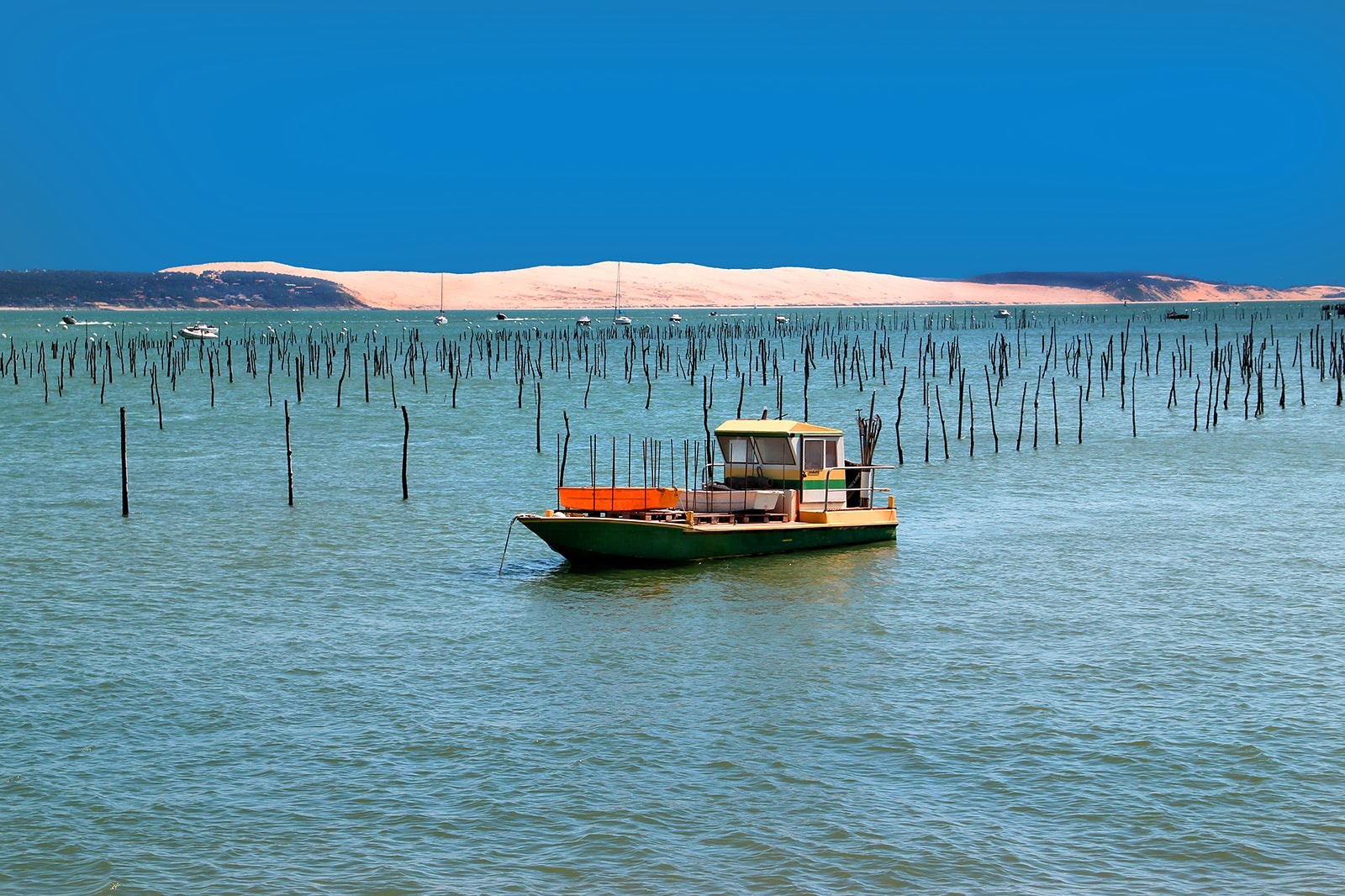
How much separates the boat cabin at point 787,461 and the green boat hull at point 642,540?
1.56m

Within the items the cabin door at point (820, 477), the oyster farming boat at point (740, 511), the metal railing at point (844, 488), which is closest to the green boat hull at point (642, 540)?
the oyster farming boat at point (740, 511)

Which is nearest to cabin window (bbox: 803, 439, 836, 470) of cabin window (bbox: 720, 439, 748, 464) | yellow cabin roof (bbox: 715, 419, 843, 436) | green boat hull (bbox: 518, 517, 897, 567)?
yellow cabin roof (bbox: 715, 419, 843, 436)

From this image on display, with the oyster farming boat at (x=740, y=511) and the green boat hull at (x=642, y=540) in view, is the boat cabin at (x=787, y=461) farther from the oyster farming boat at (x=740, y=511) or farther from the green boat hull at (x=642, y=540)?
the green boat hull at (x=642, y=540)

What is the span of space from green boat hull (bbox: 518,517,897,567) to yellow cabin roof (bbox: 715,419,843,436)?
6.95ft

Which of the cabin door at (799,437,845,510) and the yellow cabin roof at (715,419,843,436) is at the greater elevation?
the yellow cabin roof at (715,419,843,436)

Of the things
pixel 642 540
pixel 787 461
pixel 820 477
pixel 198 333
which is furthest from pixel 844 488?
pixel 198 333

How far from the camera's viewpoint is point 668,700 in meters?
18.4

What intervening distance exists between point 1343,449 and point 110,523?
1516 inches

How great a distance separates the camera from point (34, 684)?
19156 mm

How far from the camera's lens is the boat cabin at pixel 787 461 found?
99.0ft

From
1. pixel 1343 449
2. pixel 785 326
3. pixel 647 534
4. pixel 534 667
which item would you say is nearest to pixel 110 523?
pixel 647 534

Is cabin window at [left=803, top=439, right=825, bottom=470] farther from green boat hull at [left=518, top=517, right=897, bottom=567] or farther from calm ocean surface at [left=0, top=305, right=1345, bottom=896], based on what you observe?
calm ocean surface at [left=0, top=305, right=1345, bottom=896]

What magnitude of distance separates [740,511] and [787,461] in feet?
5.57

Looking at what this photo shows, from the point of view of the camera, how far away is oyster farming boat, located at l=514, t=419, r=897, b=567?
2741 cm
